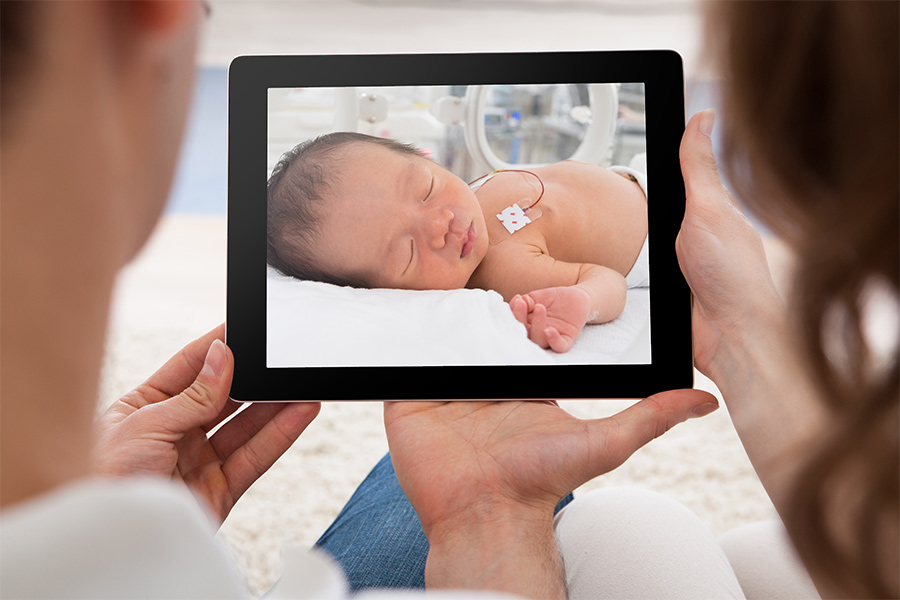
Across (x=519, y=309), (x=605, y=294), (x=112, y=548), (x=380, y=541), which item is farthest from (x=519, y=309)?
(x=112, y=548)

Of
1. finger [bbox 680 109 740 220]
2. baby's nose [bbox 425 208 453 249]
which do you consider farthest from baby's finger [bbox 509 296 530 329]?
finger [bbox 680 109 740 220]

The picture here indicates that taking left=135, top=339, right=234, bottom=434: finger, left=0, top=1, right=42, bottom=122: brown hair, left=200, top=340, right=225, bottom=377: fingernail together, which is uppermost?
left=0, top=1, right=42, bottom=122: brown hair

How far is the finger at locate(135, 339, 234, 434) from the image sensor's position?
0.80 m

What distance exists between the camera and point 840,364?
395mm

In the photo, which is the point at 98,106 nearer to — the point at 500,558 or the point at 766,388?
the point at 500,558

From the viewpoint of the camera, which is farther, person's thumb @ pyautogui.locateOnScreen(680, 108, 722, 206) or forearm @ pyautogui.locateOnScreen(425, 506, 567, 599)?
person's thumb @ pyautogui.locateOnScreen(680, 108, 722, 206)

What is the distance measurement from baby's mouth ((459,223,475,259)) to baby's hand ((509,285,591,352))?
0.08 meters

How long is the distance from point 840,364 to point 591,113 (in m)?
0.54

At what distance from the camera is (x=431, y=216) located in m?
0.86

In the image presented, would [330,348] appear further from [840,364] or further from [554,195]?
[840,364]

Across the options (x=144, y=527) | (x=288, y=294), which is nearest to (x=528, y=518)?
(x=288, y=294)

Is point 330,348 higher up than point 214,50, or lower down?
lower down

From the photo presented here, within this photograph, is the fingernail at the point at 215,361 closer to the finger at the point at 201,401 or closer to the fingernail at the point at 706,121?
the finger at the point at 201,401

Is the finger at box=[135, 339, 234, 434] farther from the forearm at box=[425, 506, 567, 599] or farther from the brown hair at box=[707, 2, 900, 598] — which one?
the brown hair at box=[707, 2, 900, 598]
